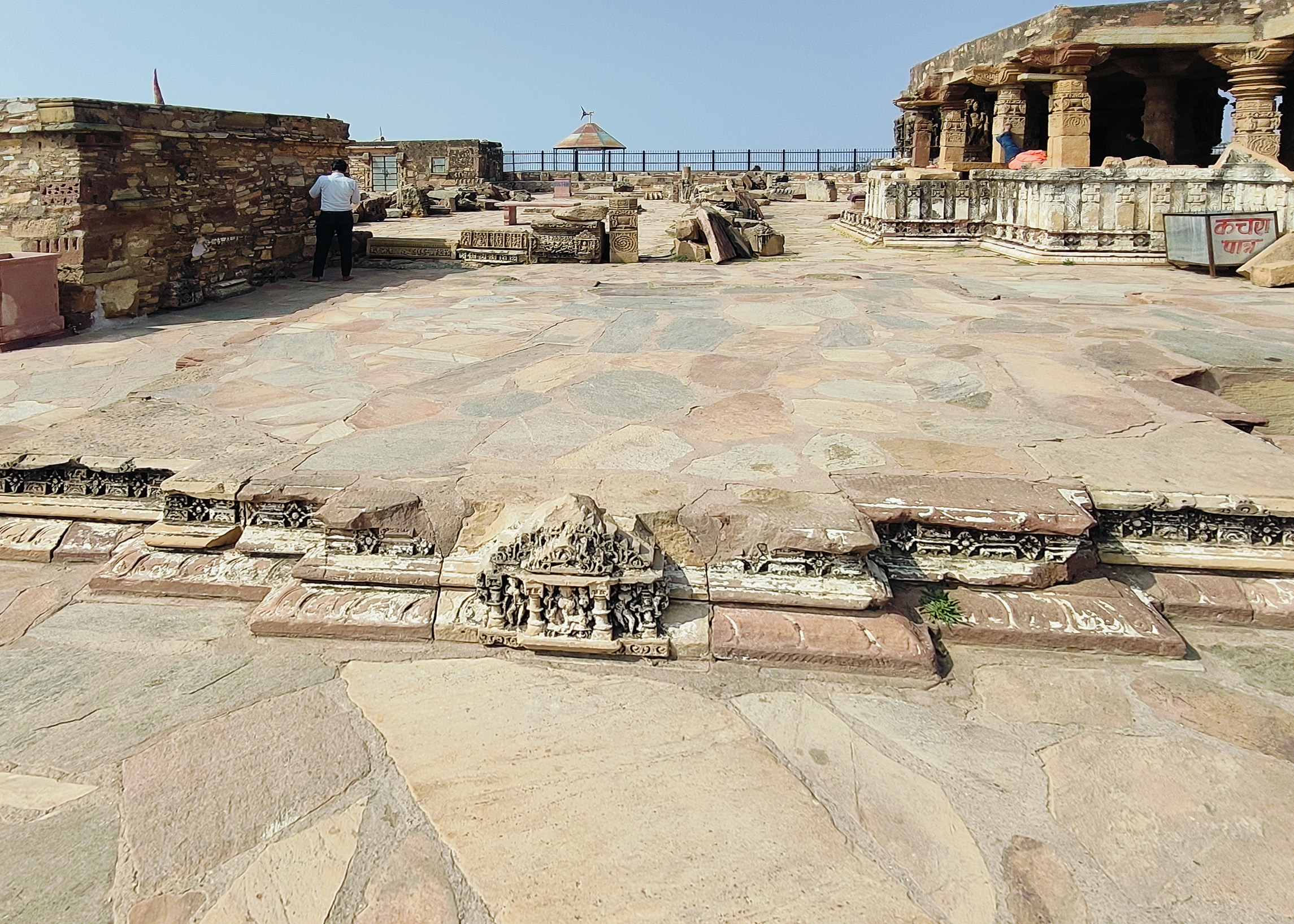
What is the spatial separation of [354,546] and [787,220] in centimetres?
1506

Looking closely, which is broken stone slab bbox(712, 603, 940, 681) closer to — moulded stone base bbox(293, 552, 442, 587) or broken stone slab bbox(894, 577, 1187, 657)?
broken stone slab bbox(894, 577, 1187, 657)

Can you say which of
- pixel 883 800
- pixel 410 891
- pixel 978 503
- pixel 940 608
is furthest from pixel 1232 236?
pixel 410 891

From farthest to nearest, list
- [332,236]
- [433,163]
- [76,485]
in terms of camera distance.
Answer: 1. [433,163]
2. [332,236]
3. [76,485]

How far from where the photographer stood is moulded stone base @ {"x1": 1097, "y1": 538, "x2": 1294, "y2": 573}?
256 centimetres

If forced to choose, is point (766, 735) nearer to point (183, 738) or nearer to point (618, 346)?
point (183, 738)

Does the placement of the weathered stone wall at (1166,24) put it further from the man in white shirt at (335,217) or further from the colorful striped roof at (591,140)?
the colorful striped roof at (591,140)

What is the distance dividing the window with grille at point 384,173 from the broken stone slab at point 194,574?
2493 cm

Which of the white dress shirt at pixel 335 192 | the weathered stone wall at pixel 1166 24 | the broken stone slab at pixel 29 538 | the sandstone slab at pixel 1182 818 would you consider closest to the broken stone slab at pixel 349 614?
the broken stone slab at pixel 29 538

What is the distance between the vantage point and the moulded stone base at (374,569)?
2535 mm

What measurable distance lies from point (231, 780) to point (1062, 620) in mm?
A: 2061

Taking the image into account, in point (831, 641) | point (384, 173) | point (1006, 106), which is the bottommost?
point (831, 641)

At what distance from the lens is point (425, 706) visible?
2.08 meters

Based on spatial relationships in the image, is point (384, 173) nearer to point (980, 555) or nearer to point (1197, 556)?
point (980, 555)

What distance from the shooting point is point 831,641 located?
228 centimetres
